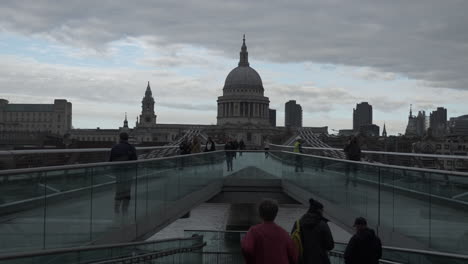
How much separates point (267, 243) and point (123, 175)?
4.54 m

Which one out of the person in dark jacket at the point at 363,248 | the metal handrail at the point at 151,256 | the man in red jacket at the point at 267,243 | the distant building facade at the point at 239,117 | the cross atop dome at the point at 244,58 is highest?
the cross atop dome at the point at 244,58

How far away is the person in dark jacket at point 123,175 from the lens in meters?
9.34

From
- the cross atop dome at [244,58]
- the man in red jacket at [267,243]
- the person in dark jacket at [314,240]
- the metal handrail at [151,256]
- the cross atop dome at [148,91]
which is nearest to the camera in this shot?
the man in red jacket at [267,243]

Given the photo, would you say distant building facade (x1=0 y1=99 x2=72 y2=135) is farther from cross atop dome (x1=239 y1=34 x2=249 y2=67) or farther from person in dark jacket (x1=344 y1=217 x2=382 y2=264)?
person in dark jacket (x1=344 y1=217 x2=382 y2=264)

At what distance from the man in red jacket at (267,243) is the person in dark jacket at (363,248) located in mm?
1579

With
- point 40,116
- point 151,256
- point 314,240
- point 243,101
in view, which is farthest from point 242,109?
point 314,240

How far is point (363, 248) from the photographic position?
6.87m

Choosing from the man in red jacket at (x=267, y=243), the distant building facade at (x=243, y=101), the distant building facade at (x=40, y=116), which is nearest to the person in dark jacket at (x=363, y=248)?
the man in red jacket at (x=267, y=243)

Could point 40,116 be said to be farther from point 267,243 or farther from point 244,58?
point 267,243

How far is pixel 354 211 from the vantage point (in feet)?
40.1

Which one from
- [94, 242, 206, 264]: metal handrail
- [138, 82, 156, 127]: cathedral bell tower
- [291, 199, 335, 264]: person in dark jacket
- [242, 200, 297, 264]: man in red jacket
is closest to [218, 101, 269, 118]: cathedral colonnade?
[138, 82, 156, 127]: cathedral bell tower

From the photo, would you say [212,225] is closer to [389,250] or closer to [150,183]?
[150,183]

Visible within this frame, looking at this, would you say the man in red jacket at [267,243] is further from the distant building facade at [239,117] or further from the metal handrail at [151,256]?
the distant building facade at [239,117]

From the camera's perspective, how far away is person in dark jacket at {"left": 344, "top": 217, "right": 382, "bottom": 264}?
22.6 feet
